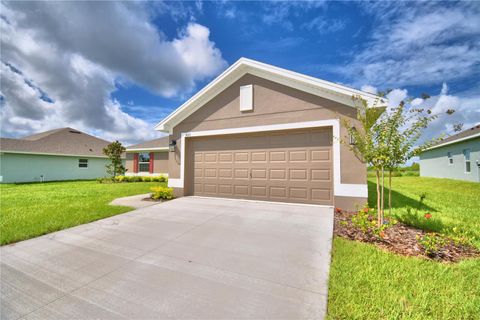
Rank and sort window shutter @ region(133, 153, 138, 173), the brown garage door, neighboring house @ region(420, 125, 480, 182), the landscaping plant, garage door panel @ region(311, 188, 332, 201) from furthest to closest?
window shutter @ region(133, 153, 138, 173) → neighboring house @ region(420, 125, 480, 182) → the brown garage door → garage door panel @ region(311, 188, 332, 201) → the landscaping plant

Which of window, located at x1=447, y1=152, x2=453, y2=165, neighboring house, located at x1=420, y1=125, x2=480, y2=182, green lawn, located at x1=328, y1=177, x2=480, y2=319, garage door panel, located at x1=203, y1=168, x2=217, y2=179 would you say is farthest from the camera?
window, located at x1=447, y1=152, x2=453, y2=165

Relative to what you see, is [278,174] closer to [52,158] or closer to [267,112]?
[267,112]

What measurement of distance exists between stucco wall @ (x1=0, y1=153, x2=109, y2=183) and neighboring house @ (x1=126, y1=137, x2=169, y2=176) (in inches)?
191

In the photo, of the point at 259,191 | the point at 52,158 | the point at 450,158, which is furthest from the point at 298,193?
the point at 52,158

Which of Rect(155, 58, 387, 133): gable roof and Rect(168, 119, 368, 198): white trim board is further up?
Rect(155, 58, 387, 133): gable roof

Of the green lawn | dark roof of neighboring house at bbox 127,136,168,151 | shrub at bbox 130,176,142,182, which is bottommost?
the green lawn

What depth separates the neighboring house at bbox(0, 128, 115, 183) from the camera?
16.4 metres

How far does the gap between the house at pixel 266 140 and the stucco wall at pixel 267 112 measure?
29mm

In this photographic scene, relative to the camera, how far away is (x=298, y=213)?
231 inches

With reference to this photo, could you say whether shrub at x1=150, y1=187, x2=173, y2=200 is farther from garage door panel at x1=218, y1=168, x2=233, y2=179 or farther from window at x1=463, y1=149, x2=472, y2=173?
window at x1=463, y1=149, x2=472, y2=173

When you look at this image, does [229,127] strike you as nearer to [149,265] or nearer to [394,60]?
[149,265]

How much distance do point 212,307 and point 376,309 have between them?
5.73 feet

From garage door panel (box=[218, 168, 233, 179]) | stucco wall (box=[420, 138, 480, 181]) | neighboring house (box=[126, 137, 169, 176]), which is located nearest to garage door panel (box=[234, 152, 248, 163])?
garage door panel (box=[218, 168, 233, 179])

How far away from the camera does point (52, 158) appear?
60.8 feet
